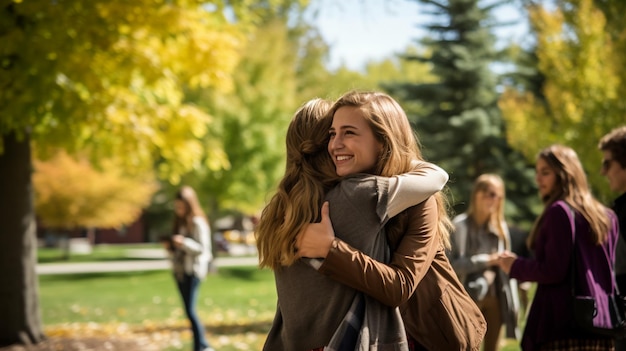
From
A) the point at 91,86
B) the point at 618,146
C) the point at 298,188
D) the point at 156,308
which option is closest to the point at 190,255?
the point at 91,86

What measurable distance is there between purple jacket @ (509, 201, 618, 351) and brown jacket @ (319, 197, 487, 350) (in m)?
1.27

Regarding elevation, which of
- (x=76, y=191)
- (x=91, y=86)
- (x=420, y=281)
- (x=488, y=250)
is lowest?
(x=488, y=250)

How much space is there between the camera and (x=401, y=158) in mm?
2797

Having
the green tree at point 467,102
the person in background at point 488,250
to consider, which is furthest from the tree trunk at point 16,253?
the green tree at point 467,102

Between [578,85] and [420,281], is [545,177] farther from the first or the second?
[578,85]

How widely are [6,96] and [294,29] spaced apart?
105 feet

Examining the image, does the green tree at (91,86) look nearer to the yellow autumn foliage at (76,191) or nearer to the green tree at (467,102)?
the green tree at (467,102)

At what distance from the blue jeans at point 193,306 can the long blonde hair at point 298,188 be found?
554cm

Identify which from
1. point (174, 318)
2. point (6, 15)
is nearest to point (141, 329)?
point (174, 318)

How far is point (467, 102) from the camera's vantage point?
18672mm

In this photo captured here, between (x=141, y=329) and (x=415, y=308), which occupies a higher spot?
(x=415, y=308)

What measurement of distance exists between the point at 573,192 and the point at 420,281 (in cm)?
180

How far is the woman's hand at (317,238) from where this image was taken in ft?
8.42

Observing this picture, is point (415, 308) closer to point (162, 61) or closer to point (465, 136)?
point (162, 61)
